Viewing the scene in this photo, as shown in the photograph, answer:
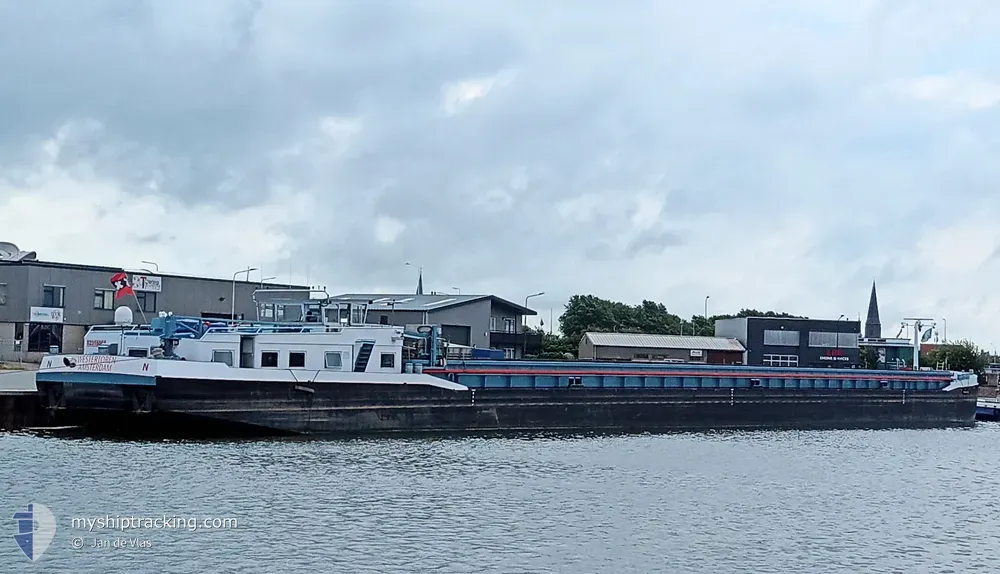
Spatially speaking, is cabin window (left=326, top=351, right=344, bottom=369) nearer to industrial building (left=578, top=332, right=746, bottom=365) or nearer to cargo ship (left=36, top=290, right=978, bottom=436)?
cargo ship (left=36, top=290, right=978, bottom=436)

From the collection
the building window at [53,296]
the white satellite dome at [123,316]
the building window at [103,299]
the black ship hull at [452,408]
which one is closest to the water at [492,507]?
the black ship hull at [452,408]

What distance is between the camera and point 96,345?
4403cm

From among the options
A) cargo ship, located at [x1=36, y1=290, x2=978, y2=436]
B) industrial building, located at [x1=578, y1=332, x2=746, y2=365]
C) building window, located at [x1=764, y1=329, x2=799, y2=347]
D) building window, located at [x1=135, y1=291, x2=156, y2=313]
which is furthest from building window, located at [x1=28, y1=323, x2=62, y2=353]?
building window, located at [x1=764, y1=329, x2=799, y2=347]

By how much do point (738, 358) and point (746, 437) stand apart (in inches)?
1502

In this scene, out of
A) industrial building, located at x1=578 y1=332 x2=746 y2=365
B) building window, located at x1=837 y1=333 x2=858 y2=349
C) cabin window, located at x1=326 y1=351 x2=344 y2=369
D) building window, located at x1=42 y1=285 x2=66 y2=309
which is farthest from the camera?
building window, located at x1=837 y1=333 x2=858 y2=349

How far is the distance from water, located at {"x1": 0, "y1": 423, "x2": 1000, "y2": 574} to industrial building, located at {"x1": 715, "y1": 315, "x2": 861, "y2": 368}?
44.3 metres

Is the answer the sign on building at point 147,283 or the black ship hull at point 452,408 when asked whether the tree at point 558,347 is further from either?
the sign on building at point 147,283

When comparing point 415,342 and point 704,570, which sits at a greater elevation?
point 415,342

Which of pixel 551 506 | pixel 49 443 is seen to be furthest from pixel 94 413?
pixel 551 506

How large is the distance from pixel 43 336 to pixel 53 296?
250cm

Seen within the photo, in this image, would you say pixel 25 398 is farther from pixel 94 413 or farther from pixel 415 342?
pixel 415 342

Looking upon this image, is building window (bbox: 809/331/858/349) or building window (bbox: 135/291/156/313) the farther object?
building window (bbox: 809/331/858/349)

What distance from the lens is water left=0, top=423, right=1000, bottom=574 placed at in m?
24.3

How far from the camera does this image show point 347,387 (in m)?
42.2
